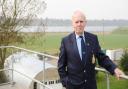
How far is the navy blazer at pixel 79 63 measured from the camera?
10.1ft

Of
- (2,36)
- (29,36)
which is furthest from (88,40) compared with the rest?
(29,36)

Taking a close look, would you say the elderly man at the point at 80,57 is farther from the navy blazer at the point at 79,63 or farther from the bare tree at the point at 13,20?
the bare tree at the point at 13,20

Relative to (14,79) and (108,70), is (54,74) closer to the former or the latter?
(14,79)

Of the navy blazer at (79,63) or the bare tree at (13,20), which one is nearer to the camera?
the navy blazer at (79,63)

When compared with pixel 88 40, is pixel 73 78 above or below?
→ below

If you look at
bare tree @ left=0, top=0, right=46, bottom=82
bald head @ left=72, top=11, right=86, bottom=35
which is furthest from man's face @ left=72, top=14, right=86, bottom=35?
bare tree @ left=0, top=0, right=46, bottom=82

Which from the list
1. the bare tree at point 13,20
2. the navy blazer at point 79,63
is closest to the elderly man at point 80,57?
the navy blazer at point 79,63

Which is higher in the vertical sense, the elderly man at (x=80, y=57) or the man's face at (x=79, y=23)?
the man's face at (x=79, y=23)

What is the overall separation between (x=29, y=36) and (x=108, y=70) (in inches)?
348

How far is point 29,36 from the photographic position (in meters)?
11.8

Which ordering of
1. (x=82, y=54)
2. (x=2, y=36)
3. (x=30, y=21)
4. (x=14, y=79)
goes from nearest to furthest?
(x=82, y=54) < (x=14, y=79) < (x=2, y=36) < (x=30, y=21)

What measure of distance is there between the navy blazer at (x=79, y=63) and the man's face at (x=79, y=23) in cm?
9

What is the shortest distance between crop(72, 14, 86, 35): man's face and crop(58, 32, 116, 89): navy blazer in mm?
94

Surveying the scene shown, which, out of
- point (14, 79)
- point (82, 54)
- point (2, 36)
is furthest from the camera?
point (2, 36)
